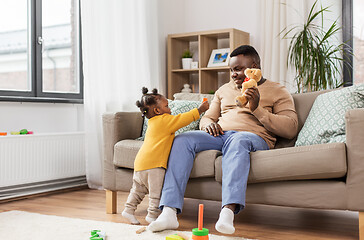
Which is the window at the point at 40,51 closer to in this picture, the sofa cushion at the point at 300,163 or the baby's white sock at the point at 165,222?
the baby's white sock at the point at 165,222

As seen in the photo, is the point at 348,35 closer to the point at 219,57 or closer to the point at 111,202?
the point at 219,57

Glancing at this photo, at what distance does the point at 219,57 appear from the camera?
13.2 ft

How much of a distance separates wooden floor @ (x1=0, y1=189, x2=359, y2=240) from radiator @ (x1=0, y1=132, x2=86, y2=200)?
0.14 metres

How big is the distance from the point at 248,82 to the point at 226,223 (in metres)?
0.71

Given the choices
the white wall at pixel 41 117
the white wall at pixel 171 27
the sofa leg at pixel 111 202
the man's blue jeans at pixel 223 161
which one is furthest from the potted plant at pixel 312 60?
the white wall at pixel 41 117

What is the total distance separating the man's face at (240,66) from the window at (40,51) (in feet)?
5.44

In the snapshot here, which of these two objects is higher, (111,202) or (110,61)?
(110,61)

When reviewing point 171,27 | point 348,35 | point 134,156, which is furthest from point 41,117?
point 348,35

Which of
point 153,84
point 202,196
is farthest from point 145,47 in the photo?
point 202,196

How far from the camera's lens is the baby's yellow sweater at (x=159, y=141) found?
7.23 feet

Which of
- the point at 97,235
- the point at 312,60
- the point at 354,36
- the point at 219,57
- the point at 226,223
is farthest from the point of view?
the point at 219,57

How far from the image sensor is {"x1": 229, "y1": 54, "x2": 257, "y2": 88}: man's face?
94.9 inches

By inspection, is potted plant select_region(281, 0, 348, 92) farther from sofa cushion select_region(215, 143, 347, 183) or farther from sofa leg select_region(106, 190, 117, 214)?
sofa leg select_region(106, 190, 117, 214)

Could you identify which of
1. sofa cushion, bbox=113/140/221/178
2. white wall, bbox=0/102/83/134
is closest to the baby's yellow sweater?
sofa cushion, bbox=113/140/221/178
